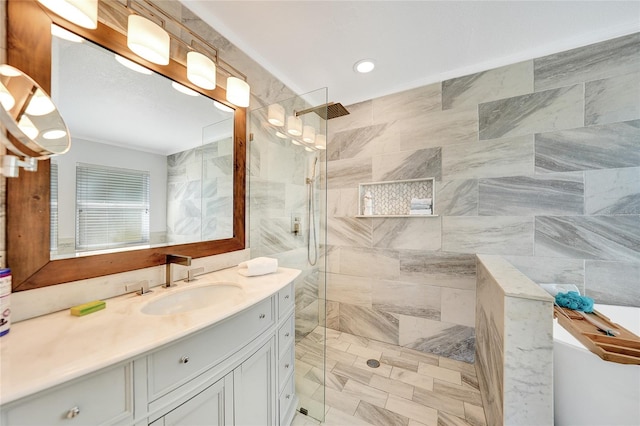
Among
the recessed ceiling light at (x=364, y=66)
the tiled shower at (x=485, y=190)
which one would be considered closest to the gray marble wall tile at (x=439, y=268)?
the tiled shower at (x=485, y=190)

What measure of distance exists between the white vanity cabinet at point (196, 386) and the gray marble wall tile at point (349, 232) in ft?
4.02

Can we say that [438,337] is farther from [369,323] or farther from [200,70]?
[200,70]

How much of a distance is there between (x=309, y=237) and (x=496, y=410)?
1650mm

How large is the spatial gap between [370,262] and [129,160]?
2069 mm

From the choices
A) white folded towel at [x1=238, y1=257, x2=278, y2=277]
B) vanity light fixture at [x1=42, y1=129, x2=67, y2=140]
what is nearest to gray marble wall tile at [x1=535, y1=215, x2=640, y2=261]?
white folded towel at [x1=238, y1=257, x2=278, y2=277]

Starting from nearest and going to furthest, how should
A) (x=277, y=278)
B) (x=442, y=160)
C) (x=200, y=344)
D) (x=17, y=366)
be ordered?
(x=17, y=366) < (x=200, y=344) < (x=277, y=278) < (x=442, y=160)

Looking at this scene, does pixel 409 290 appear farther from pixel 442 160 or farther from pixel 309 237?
pixel 442 160

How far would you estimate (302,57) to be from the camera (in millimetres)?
1873

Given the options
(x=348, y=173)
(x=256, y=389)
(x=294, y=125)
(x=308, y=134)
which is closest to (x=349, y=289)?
(x=348, y=173)

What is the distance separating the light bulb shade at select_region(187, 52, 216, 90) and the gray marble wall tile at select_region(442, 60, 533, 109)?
1.91m

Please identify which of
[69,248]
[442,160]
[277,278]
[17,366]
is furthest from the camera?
[442,160]

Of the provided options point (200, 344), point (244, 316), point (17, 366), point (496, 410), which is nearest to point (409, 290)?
point (496, 410)

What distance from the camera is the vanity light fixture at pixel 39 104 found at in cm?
81

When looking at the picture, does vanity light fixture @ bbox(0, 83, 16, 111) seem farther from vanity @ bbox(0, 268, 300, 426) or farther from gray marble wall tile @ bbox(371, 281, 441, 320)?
gray marble wall tile @ bbox(371, 281, 441, 320)
